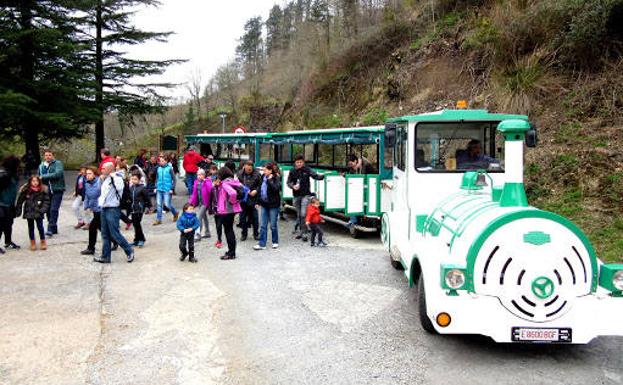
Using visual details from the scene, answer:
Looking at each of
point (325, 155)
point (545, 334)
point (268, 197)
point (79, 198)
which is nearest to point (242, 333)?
point (545, 334)

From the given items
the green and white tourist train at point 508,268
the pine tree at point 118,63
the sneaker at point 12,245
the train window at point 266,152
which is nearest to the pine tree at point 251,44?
the pine tree at point 118,63

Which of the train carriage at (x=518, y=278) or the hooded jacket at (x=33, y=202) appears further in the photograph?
the hooded jacket at (x=33, y=202)

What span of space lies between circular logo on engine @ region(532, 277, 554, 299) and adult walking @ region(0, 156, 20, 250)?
8.97m

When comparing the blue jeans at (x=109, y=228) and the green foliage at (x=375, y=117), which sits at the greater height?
the green foliage at (x=375, y=117)

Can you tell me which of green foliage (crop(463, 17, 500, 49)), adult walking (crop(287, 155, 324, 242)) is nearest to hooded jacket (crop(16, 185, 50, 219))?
adult walking (crop(287, 155, 324, 242))

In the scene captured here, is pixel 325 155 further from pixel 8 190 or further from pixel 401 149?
pixel 8 190

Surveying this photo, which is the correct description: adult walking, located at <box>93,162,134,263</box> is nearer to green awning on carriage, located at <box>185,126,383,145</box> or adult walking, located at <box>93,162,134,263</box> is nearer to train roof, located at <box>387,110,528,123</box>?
train roof, located at <box>387,110,528,123</box>

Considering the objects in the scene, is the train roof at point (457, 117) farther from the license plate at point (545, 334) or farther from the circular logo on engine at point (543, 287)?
the license plate at point (545, 334)

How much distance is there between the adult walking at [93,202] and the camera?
974cm

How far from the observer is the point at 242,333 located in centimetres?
582

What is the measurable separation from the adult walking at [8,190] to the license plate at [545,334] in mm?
8909

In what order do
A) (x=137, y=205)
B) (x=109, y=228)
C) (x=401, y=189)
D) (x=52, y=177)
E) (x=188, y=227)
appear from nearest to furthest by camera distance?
(x=401, y=189) → (x=109, y=228) → (x=188, y=227) → (x=137, y=205) → (x=52, y=177)

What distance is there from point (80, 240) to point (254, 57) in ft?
187

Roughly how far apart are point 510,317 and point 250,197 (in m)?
6.98
